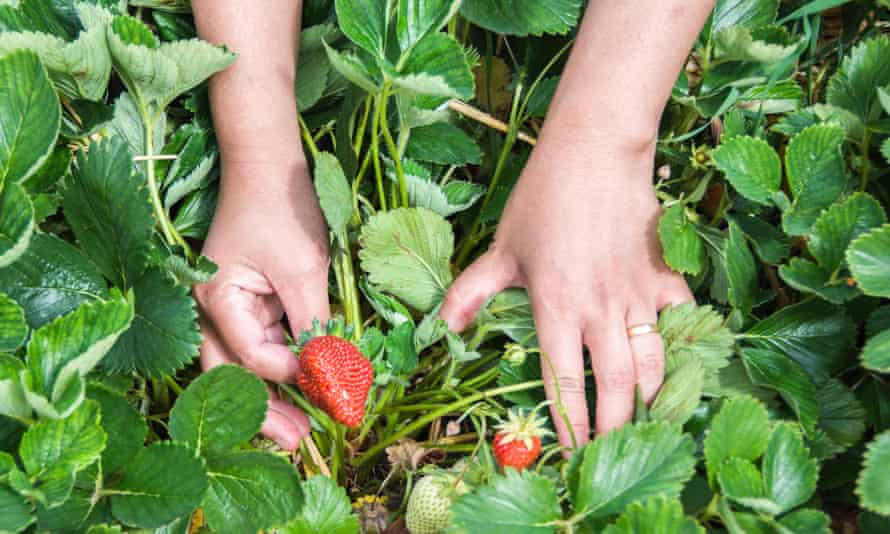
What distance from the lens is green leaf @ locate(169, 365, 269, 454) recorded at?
0.56 meters

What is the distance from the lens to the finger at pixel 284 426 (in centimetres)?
67

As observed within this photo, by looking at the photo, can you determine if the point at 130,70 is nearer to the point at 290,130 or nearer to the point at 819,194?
the point at 290,130

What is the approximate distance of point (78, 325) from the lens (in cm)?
52

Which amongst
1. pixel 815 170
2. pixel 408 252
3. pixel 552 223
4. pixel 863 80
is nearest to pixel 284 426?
pixel 408 252

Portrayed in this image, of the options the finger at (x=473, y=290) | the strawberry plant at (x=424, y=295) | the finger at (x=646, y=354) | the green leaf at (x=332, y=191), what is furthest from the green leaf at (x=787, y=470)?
the green leaf at (x=332, y=191)

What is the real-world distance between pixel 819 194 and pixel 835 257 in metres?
0.06

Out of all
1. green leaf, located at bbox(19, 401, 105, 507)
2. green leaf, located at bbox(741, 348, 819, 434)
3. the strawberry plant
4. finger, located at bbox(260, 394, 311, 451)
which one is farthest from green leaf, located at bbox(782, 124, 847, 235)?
green leaf, located at bbox(19, 401, 105, 507)

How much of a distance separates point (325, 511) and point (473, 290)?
226 mm

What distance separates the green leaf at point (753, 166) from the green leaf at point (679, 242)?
0.05m

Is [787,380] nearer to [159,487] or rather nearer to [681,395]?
[681,395]

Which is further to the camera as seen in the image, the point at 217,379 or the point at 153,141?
the point at 153,141

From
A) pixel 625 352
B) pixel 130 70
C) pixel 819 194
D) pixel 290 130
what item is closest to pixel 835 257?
pixel 819 194

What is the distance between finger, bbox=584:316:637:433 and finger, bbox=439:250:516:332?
9 cm

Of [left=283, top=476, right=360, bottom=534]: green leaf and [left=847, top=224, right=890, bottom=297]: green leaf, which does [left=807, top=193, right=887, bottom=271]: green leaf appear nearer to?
[left=847, top=224, right=890, bottom=297]: green leaf
